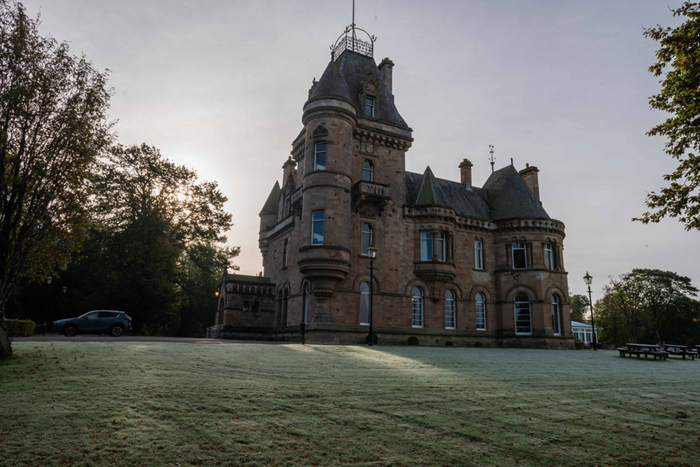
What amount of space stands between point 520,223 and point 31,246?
1260 inches

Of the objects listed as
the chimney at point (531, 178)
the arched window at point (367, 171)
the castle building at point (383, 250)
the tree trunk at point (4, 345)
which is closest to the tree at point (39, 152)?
the tree trunk at point (4, 345)

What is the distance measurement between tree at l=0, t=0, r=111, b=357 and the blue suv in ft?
39.5

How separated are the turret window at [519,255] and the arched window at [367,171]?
42.0ft

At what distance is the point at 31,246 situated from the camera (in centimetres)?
1352

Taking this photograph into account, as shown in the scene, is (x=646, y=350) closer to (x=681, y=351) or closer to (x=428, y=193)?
(x=681, y=351)

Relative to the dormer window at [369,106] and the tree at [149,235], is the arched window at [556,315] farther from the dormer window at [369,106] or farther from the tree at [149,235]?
the tree at [149,235]

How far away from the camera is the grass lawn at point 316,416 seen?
5.95 m

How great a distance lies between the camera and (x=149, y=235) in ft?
115

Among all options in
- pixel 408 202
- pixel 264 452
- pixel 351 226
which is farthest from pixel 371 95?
pixel 264 452

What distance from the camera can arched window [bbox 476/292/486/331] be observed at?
3509cm

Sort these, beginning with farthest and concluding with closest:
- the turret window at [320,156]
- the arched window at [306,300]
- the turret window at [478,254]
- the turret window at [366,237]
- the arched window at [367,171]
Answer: the turret window at [478,254], the arched window at [367,171], the turret window at [366,237], the turret window at [320,156], the arched window at [306,300]

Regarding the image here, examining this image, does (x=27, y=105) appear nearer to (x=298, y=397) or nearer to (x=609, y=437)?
(x=298, y=397)

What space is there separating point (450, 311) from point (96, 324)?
2281cm

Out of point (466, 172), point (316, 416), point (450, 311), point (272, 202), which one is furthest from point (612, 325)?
point (316, 416)
